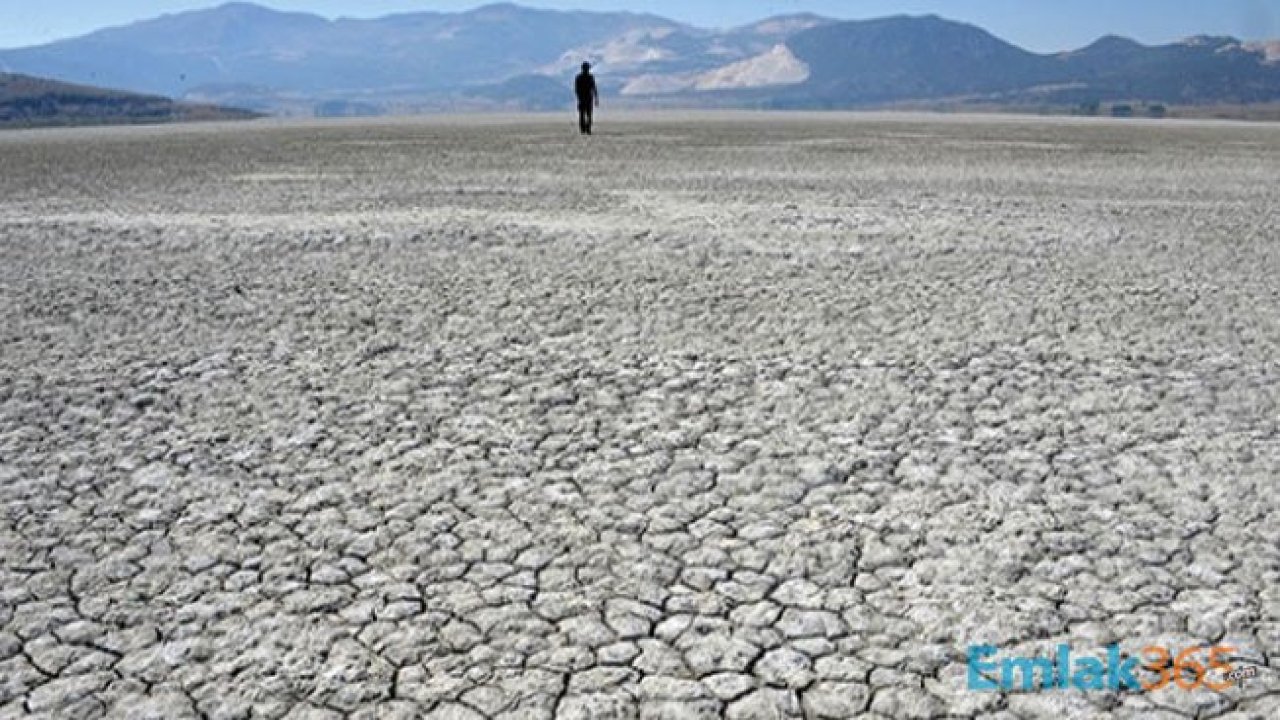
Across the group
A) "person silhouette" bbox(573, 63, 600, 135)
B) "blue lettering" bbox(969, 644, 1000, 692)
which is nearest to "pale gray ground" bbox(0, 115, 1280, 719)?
"blue lettering" bbox(969, 644, 1000, 692)

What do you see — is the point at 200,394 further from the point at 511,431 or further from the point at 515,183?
the point at 515,183

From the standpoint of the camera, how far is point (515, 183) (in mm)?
18297

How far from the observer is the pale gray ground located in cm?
369

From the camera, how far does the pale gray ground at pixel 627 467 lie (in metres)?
3.69
